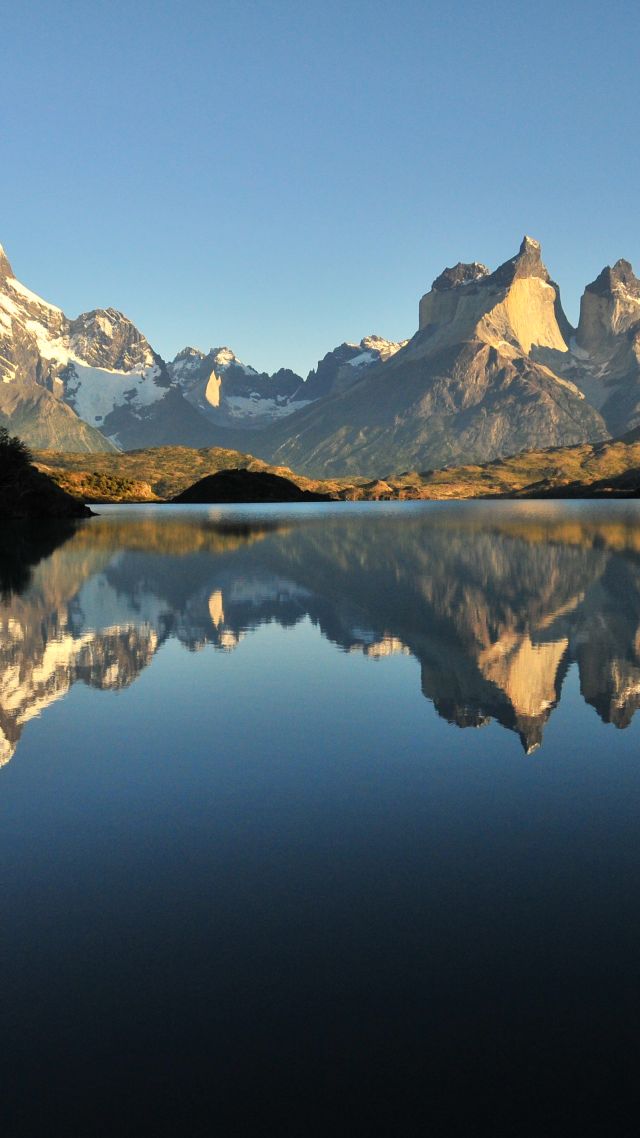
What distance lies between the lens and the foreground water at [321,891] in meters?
10.7

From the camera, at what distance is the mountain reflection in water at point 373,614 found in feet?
111

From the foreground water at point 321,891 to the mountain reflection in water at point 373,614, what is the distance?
396mm

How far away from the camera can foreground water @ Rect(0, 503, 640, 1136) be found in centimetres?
1074

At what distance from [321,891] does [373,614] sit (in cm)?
4078

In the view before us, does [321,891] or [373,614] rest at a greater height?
[373,614]

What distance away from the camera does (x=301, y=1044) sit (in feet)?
37.3

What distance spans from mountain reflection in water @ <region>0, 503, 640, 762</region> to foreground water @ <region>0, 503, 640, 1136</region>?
0.40 meters

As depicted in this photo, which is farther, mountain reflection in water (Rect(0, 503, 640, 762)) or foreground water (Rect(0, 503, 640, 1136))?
mountain reflection in water (Rect(0, 503, 640, 762))

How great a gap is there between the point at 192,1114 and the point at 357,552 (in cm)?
10524

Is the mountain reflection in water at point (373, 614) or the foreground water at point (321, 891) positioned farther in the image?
the mountain reflection in water at point (373, 614)

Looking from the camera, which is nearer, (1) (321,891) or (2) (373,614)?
(1) (321,891)

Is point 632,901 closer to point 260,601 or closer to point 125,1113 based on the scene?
point 125,1113

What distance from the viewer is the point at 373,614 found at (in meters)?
56.5

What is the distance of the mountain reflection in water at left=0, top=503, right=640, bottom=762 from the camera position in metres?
33.8
